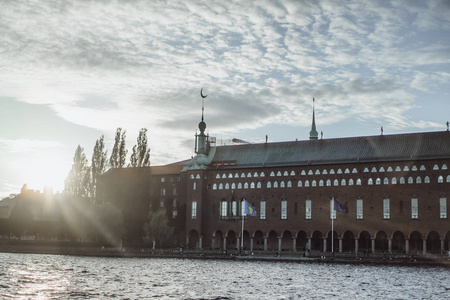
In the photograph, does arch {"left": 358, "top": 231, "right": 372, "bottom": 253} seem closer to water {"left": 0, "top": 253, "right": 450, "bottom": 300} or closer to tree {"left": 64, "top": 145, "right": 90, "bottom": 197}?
water {"left": 0, "top": 253, "right": 450, "bottom": 300}

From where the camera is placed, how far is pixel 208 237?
320ft

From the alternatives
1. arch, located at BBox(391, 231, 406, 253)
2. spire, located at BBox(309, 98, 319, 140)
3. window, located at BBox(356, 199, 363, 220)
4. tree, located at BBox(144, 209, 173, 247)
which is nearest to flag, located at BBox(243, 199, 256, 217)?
window, located at BBox(356, 199, 363, 220)

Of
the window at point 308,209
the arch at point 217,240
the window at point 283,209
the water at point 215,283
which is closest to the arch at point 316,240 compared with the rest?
the window at point 308,209

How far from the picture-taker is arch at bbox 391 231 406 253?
83.4 metres

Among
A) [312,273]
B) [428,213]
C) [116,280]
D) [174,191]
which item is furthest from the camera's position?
[174,191]

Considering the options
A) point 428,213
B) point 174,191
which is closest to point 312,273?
point 428,213

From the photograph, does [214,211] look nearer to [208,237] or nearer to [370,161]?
[208,237]

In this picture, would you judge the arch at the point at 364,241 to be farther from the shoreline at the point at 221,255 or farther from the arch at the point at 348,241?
the shoreline at the point at 221,255

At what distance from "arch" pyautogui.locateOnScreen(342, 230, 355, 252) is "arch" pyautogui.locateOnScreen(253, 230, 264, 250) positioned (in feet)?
40.7

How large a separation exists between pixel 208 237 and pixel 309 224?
646 inches

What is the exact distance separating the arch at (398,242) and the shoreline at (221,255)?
977 centimetres

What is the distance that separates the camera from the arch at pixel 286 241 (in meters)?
92.1

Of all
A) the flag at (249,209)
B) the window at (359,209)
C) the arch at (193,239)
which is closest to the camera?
the flag at (249,209)

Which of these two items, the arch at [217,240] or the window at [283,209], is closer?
the window at [283,209]
